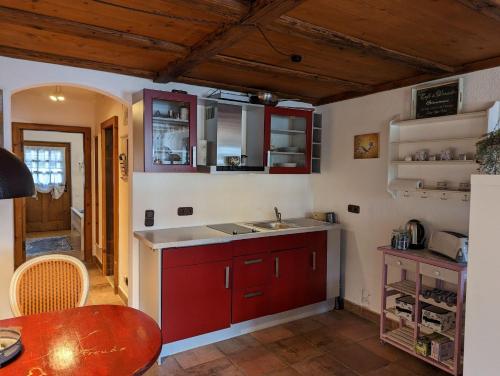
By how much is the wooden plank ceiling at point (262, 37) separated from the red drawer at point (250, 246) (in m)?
1.45

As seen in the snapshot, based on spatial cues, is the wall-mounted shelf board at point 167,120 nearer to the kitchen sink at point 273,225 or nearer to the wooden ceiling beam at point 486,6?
the kitchen sink at point 273,225

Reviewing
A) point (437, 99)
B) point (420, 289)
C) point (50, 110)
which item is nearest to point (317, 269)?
point (420, 289)

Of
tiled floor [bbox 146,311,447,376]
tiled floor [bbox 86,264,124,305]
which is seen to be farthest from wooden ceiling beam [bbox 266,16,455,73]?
tiled floor [bbox 86,264,124,305]

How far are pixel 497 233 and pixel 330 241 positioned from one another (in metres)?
2.02

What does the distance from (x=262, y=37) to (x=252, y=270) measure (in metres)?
1.90

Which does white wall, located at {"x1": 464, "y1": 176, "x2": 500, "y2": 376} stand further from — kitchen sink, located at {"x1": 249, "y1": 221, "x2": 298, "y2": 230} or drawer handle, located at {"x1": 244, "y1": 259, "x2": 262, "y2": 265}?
kitchen sink, located at {"x1": 249, "y1": 221, "x2": 298, "y2": 230}

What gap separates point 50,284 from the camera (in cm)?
213

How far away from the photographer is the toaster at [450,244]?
2494 millimetres

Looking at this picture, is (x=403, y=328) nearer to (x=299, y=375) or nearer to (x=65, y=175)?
(x=299, y=375)

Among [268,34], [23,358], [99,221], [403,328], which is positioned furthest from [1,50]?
[403,328]

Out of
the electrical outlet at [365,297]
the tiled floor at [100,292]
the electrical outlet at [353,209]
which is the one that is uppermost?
the electrical outlet at [353,209]

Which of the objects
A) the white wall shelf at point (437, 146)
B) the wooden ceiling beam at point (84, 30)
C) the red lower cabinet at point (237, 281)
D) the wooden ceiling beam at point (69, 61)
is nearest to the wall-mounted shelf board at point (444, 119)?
the white wall shelf at point (437, 146)

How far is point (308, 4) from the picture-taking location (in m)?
1.80

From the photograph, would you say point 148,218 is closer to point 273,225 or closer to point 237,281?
point 237,281
